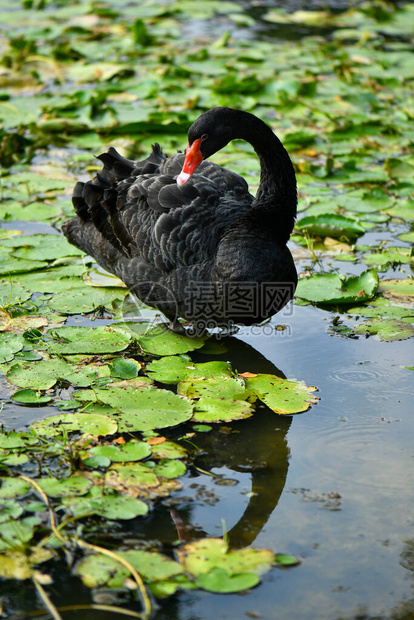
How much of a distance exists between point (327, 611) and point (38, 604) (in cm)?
93

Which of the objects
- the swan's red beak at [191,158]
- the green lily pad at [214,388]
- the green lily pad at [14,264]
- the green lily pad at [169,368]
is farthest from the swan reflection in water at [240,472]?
the green lily pad at [14,264]

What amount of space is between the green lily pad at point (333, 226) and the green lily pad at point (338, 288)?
0.65 meters

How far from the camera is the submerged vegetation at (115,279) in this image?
2.74m

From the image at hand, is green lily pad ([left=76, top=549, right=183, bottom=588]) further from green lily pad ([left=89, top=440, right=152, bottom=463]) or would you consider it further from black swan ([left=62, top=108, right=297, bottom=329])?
black swan ([left=62, top=108, right=297, bottom=329])

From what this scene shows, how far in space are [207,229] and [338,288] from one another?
3.40ft

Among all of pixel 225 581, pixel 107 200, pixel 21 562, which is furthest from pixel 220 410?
pixel 107 200

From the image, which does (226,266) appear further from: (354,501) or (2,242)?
(2,242)

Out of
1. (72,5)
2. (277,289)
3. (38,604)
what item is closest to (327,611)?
(38,604)

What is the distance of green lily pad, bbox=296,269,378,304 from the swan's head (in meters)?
1.17

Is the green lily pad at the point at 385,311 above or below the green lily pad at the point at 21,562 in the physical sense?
above

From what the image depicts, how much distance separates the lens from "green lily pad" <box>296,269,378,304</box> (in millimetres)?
4444

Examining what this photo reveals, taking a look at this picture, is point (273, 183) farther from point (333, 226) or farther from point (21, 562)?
point (21, 562)

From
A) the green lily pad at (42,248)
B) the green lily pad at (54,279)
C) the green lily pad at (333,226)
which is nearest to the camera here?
the green lily pad at (54,279)

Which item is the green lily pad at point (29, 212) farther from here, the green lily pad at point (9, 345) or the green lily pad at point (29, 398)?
the green lily pad at point (29, 398)
